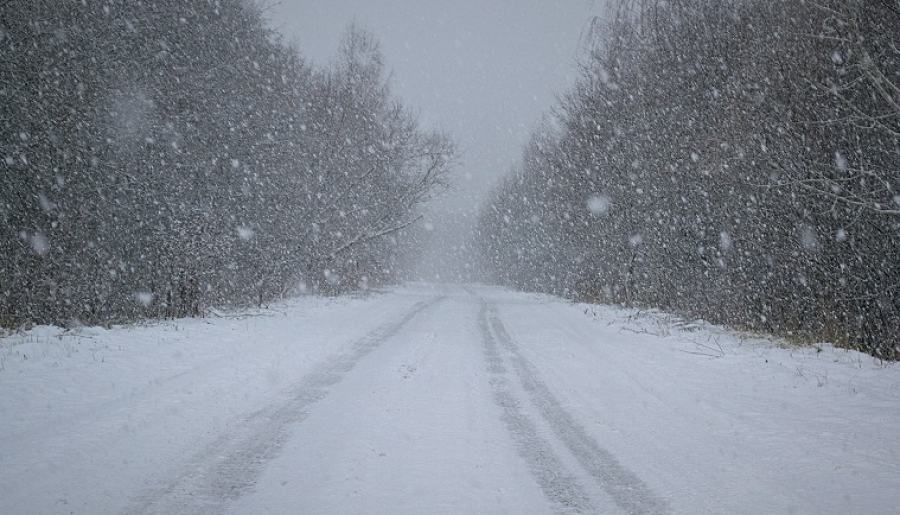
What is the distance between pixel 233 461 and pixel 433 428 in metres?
1.84

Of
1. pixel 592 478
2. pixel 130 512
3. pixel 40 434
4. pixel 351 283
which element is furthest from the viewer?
pixel 351 283

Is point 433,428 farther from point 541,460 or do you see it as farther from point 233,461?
point 233,461

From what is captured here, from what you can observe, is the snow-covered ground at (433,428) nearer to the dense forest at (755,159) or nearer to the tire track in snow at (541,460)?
the tire track in snow at (541,460)

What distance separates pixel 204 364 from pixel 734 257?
12114 mm

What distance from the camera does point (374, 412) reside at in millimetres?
5461

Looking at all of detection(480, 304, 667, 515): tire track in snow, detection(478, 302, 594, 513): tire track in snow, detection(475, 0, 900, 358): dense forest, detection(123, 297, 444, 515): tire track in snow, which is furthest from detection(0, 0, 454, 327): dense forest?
detection(475, 0, 900, 358): dense forest

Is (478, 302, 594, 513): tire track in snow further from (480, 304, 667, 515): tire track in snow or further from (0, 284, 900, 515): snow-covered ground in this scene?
(480, 304, 667, 515): tire track in snow

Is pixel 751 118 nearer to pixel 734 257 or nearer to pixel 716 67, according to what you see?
pixel 716 67

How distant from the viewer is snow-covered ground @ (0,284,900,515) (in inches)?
138

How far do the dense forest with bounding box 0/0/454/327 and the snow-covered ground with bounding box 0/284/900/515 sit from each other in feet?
11.3

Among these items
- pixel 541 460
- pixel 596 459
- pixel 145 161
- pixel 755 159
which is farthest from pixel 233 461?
pixel 755 159

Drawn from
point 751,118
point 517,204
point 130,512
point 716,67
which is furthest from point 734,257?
point 517,204

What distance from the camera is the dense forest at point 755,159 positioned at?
8836 millimetres

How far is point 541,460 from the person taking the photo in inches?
167
